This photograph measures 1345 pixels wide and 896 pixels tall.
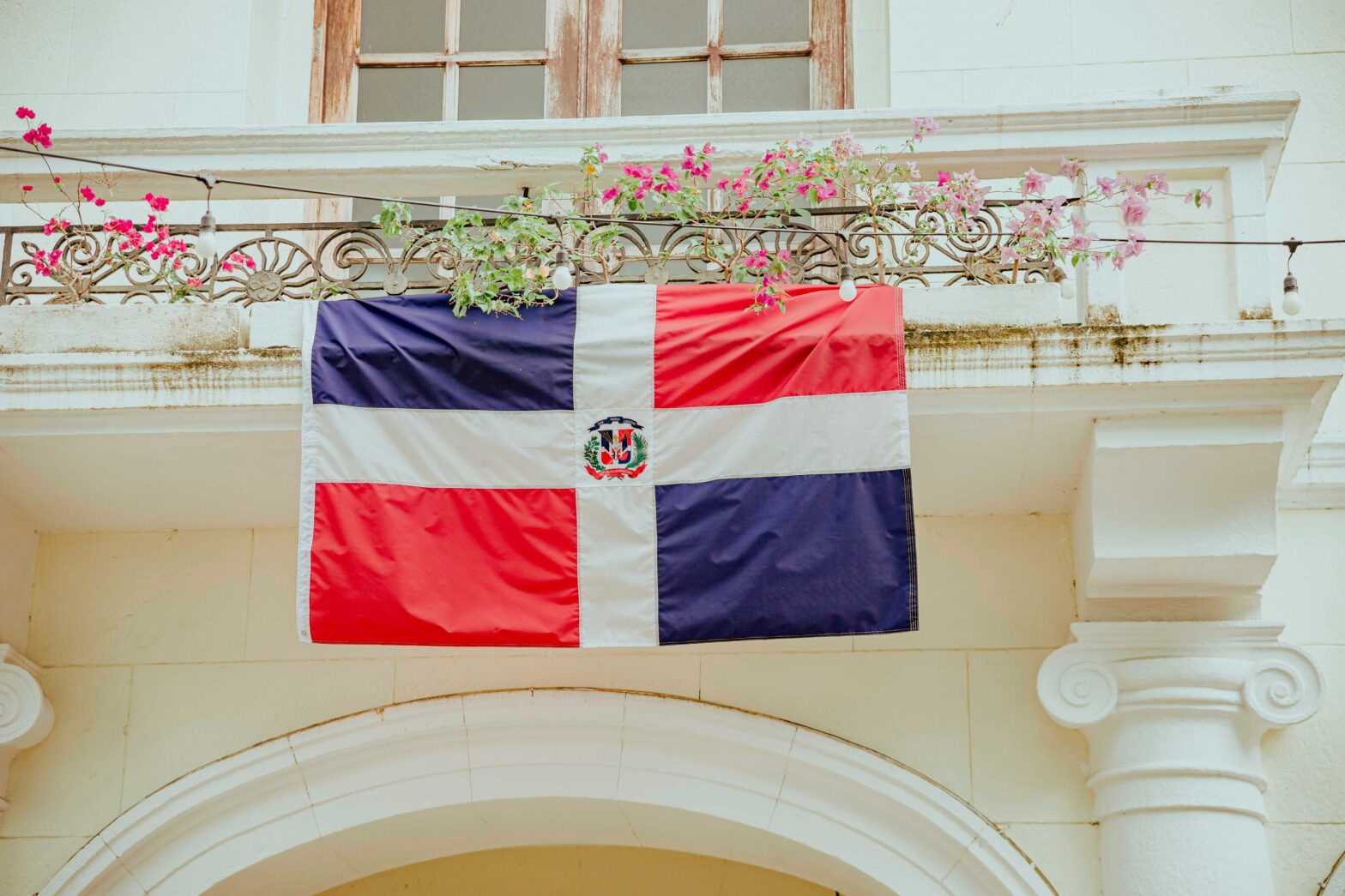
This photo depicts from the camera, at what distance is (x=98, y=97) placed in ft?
23.8

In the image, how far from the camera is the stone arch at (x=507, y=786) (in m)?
5.65

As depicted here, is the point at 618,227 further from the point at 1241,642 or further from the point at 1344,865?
the point at 1344,865

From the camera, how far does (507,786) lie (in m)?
5.78

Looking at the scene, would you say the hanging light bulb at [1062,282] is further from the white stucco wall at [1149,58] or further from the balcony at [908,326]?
the white stucco wall at [1149,58]

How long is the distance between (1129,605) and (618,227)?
82.3 inches

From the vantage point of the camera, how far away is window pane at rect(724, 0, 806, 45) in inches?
295

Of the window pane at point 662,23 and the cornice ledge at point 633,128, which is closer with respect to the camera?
the cornice ledge at point 633,128

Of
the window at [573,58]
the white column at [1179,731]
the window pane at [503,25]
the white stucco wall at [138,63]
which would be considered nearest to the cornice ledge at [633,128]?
the white stucco wall at [138,63]

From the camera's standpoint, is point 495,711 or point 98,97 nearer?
point 495,711

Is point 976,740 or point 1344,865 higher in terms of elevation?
point 976,740

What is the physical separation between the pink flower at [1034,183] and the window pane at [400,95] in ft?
10.4

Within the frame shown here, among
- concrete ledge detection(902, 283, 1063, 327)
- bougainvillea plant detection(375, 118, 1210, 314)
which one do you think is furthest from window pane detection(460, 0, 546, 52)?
concrete ledge detection(902, 283, 1063, 327)

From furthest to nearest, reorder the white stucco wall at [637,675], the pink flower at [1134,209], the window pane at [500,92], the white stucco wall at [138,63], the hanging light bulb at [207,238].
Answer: the window pane at [500,92] < the white stucco wall at [138,63] < the white stucco wall at [637,675] < the hanging light bulb at [207,238] < the pink flower at [1134,209]

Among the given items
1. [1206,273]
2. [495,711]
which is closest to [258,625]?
[495,711]
